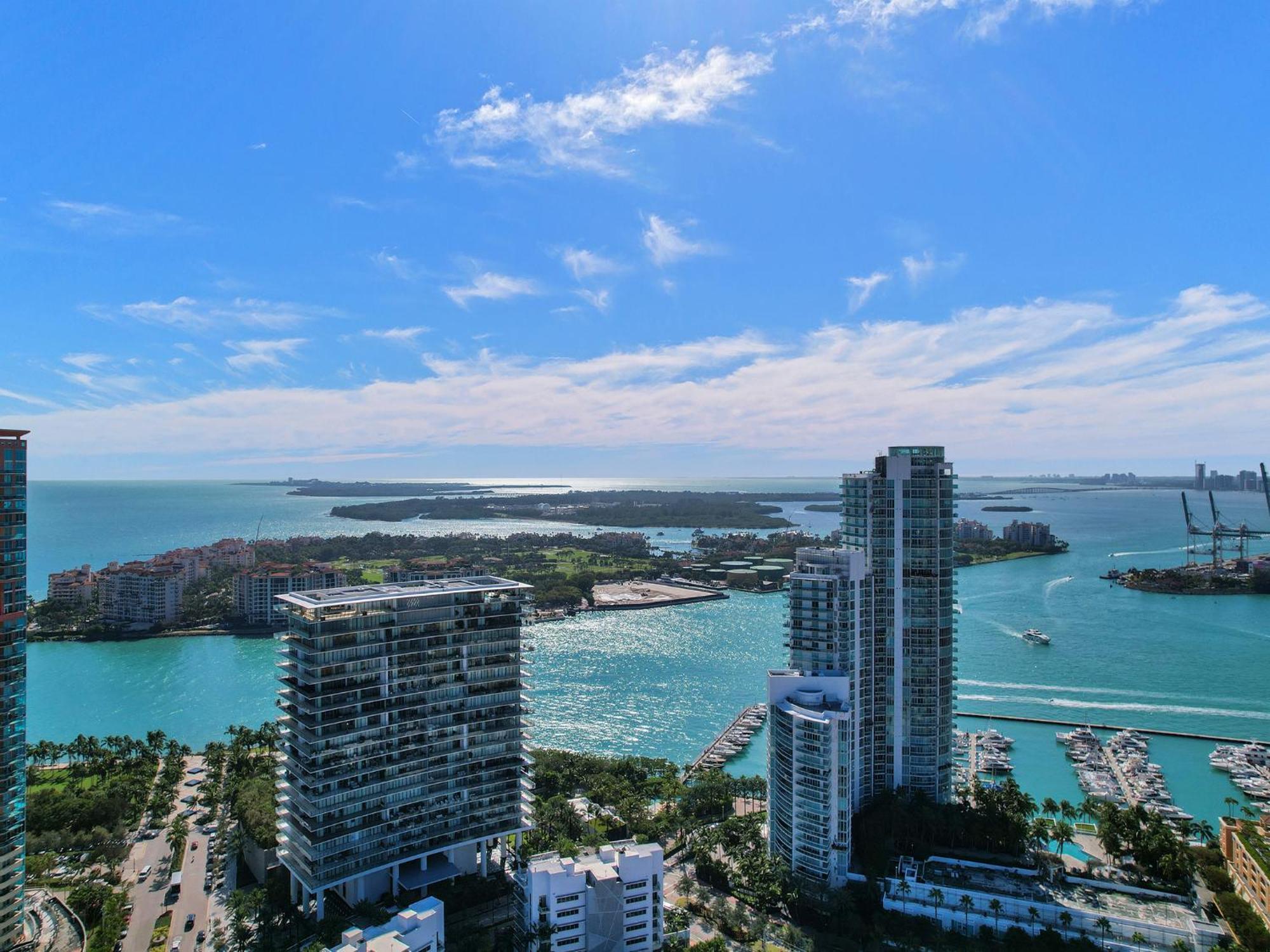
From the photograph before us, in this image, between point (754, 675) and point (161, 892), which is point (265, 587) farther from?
point (161, 892)

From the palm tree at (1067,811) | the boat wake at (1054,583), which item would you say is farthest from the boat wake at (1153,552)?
the palm tree at (1067,811)

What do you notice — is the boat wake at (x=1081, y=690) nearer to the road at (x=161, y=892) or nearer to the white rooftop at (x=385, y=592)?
the white rooftop at (x=385, y=592)

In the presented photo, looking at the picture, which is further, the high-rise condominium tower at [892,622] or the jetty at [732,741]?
the jetty at [732,741]

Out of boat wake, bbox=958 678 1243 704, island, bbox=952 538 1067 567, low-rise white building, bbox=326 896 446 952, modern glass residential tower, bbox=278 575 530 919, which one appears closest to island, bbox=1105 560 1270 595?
island, bbox=952 538 1067 567

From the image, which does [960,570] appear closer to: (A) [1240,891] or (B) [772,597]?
(B) [772,597]

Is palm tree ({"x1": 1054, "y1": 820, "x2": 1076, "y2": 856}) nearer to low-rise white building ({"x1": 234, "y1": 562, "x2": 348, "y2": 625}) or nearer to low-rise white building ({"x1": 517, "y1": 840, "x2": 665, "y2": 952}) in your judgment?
low-rise white building ({"x1": 517, "y1": 840, "x2": 665, "y2": 952})
